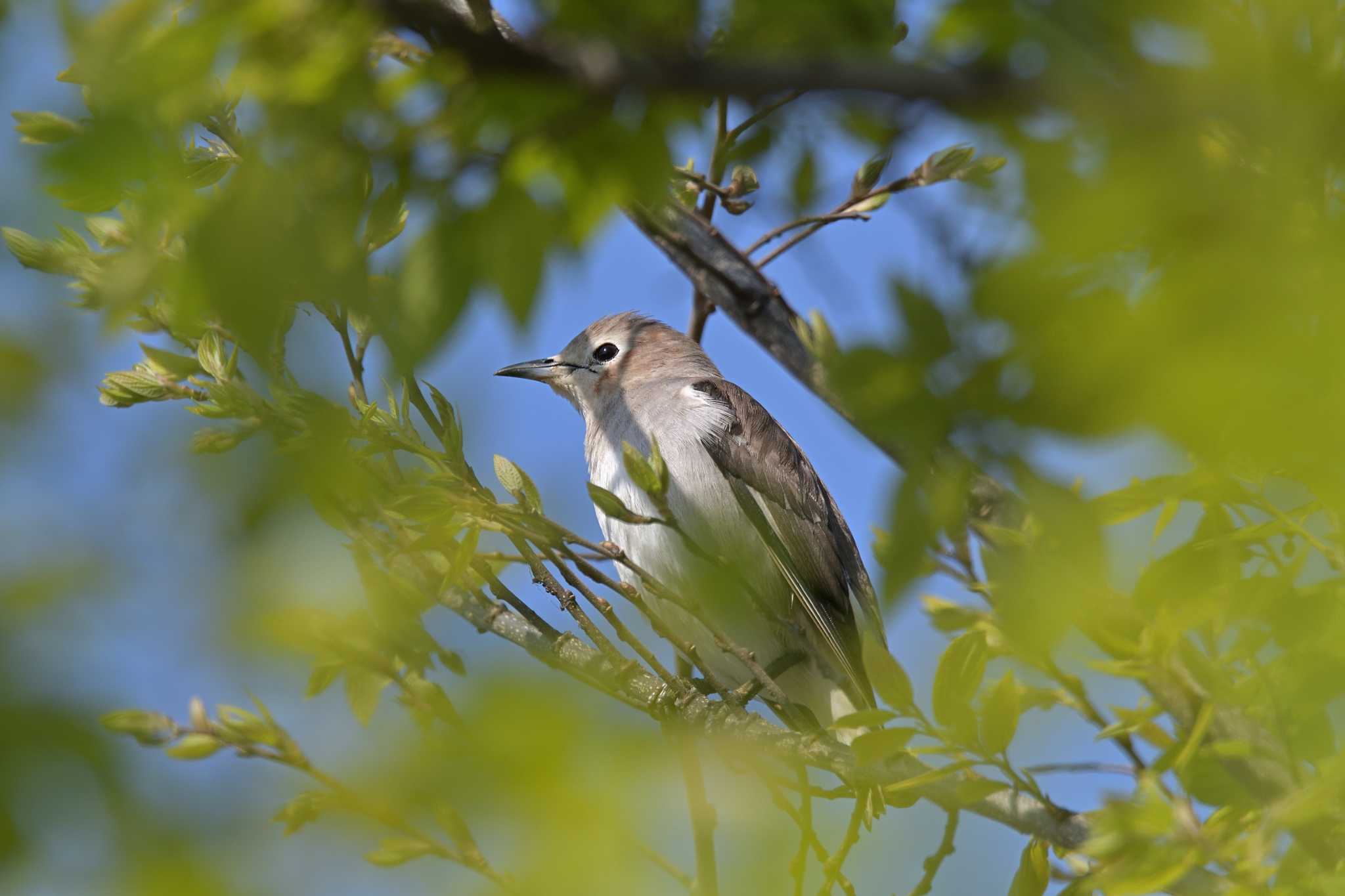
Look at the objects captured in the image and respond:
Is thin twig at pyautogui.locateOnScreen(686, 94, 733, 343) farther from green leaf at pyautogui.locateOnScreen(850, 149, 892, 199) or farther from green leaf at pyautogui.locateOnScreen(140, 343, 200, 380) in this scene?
green leaf at pyautogui.locateOnScreen(140, 343, 200, 380)

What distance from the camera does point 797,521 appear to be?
607 centimetres

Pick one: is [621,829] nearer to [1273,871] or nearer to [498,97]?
[498,97]

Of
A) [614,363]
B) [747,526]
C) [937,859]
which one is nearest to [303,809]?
[937,859]

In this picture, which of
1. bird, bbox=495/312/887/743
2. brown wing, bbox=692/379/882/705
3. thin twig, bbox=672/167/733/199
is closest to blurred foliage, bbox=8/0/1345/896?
thin twig, bbox=672/167/733/199

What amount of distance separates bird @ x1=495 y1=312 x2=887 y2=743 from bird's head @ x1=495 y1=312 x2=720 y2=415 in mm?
33

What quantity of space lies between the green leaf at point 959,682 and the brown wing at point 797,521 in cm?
271

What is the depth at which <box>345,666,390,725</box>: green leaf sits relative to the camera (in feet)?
8.37

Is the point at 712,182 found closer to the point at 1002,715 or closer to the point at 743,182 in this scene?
the point at 743,182

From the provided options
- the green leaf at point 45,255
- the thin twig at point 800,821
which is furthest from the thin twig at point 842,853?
the green leaf at point 45,255

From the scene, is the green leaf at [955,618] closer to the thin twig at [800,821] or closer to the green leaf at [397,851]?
the thin twig at [800,821]

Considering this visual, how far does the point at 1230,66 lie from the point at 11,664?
173cm

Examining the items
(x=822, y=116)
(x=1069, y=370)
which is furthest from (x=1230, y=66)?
(x=822, y=116)

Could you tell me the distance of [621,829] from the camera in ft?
5.53

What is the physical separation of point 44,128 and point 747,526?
4024 millimetres
